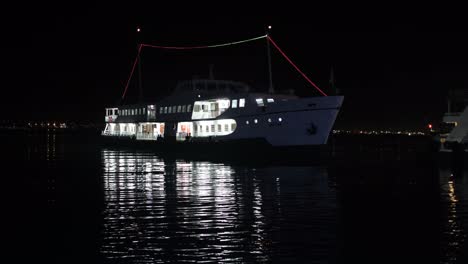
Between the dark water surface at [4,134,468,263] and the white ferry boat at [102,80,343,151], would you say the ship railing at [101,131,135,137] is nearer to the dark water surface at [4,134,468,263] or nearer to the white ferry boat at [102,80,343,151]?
the white ferry boat at [102,80,343,151]

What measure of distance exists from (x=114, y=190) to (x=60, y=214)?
6.90 m

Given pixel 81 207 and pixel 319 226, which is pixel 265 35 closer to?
pixel 81 207

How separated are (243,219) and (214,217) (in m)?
0.97

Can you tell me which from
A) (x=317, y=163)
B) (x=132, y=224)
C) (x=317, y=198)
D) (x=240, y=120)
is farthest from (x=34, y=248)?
(x=240, y=120)

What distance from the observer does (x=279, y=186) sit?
25.7 meters

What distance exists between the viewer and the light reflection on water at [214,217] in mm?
12641

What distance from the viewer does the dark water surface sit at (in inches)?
491

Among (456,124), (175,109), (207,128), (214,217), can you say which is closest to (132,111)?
(175,109)

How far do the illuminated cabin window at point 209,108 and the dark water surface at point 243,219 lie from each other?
19.6 metres

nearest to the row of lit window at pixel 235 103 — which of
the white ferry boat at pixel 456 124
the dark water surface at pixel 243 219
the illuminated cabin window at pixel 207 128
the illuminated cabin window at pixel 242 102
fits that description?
the illuminated cabin window at pixel 242 102

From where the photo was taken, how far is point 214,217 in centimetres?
1700

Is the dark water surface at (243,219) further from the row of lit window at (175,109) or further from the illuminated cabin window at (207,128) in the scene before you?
the row of lit window at (175,109)

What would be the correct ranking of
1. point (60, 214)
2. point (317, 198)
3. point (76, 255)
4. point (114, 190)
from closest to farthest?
1. point (76, 255)
2. point (60, 214)
3. point (317, 198)
4. point (114, 190)

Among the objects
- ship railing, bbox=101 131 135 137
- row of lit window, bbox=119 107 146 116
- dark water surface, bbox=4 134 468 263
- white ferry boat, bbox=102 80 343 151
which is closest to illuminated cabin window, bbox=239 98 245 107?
white ferry boat, bbox=102 80 343 151
